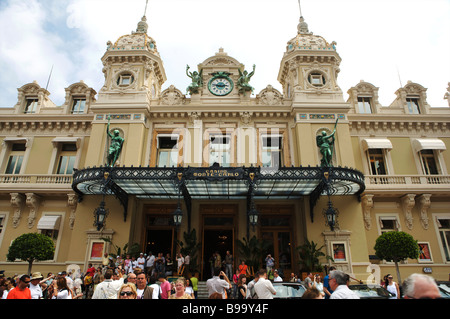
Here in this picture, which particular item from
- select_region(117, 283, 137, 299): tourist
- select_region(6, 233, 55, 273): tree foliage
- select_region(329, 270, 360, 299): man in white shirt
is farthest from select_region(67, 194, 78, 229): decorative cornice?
select_region(329, 270, 360, 299): man in white shirt

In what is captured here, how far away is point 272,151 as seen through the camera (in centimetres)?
1927

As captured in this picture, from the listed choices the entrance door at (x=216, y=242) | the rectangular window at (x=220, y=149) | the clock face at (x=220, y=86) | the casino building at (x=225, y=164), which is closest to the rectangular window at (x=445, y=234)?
the casino building at (x=225, y=164)

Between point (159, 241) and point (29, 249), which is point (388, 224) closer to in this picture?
point (159, 241)

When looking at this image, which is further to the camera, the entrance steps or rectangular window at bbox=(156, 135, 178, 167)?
rectangular window at bbox=(156, 135, 178, 167)

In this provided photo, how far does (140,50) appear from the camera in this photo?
20688 millimetres

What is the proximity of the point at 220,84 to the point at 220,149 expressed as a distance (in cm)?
500

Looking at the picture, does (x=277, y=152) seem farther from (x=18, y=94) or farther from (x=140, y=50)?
(x=18, y=94)

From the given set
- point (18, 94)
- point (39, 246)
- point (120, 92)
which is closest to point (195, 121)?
point (120, 92)

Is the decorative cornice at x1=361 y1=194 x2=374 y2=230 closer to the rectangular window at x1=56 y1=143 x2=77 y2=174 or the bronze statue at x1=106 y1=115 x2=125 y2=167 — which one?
the bronze statue at x1=106 y1=115 x2=125 y2=167

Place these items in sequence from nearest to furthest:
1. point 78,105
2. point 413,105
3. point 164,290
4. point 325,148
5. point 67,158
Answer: point 164,290 < point 325,148 < point 67,158 < point 413,105 < point 78,105

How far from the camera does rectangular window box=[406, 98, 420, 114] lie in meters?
21.1

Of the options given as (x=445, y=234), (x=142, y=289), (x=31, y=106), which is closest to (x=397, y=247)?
(x=445, y=234)

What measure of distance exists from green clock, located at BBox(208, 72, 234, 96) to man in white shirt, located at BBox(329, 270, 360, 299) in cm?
1733
